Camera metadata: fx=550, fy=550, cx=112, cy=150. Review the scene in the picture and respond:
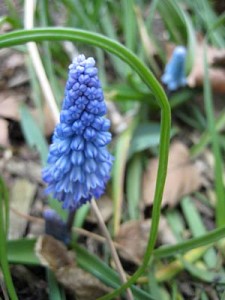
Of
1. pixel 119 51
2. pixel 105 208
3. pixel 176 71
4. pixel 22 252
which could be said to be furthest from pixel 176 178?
pixel 119 51

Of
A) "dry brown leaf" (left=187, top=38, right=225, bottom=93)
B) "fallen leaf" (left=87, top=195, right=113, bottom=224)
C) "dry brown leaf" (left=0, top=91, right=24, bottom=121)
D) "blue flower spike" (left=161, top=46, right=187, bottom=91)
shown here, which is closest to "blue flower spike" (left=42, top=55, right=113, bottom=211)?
"fallen leaf" (left=87, top=195, right=113, bottom=224)

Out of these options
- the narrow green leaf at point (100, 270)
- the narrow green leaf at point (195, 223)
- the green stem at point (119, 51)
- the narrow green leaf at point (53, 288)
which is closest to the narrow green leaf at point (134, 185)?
the narrow green leaf at point (195, 223)

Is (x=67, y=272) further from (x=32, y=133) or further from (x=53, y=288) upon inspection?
(x=32, y=133)

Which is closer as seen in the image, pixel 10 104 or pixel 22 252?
pixel 22 252

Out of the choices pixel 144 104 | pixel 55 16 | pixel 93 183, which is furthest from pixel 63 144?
pixel 55 16

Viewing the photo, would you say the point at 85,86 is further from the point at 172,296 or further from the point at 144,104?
the point at 144,104

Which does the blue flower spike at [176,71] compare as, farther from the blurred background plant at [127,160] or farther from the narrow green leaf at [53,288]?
the narrow green leaf at [53,288]

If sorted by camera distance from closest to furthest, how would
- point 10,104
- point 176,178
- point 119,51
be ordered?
point 119,51 → point 176,178 → point 10,104
